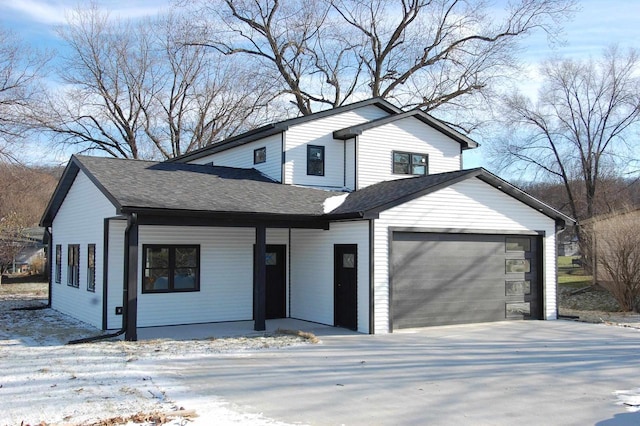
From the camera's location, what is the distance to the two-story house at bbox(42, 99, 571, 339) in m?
13.9

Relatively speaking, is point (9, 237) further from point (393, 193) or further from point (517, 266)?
point (517, 266)

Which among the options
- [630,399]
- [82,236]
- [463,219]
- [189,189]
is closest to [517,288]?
[463,219]

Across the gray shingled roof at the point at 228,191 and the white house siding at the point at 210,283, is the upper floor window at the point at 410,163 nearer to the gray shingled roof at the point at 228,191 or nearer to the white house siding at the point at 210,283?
the gray shingled roof at the point at 228,191

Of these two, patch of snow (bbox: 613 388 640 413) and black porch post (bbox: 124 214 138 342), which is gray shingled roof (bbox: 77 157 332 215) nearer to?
black porch post (bbox: 124 214 138 342)

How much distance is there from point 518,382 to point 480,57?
29.1 metres

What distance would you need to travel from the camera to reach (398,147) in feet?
61.4

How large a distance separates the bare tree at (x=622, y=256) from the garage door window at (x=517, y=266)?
18.6 ft

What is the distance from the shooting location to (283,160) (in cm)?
1758

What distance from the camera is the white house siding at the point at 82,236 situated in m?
14.8

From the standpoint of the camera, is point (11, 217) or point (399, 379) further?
point (11, 217)

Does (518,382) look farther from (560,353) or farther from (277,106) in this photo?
(277,106)

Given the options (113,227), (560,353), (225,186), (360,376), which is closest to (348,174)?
(225,186)

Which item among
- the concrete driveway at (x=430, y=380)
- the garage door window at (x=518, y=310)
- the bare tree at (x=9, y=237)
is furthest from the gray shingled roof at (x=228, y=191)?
the bare tree at (x=9, y=237)

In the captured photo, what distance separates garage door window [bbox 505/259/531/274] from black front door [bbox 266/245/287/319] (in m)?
6.05
